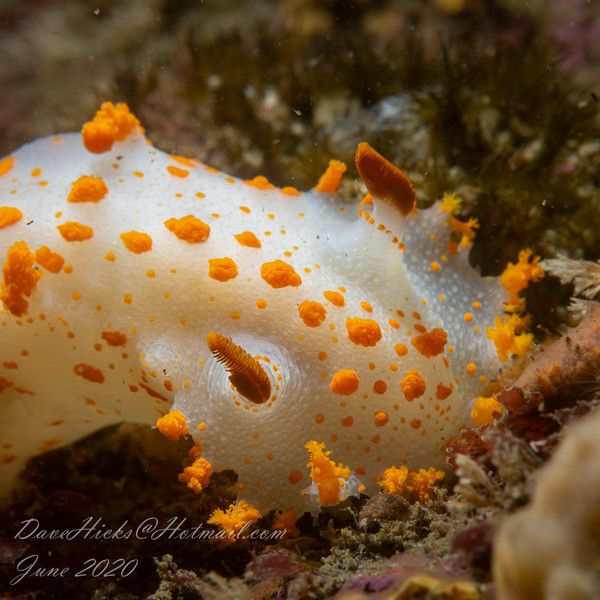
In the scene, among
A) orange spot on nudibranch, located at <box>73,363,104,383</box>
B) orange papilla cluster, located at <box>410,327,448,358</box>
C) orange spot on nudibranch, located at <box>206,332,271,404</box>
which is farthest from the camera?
orange spot on nudibranch, located at <box>73,363,104,383</box>

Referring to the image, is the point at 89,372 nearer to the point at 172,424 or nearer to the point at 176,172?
the point at 172,424

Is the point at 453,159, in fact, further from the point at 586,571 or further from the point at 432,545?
the point at 586,571

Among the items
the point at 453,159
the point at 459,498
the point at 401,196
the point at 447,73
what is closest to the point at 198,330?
the point at 401,196

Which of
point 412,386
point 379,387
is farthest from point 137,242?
point 412,386

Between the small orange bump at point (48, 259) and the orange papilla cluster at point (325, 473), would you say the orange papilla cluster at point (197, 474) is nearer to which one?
the orange papilla cluster at point (325, 473)

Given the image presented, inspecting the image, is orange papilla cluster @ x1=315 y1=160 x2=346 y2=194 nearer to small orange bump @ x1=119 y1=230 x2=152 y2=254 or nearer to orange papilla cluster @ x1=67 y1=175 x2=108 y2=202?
small orange bump @ x1=119 y1=230 x2=152 y2=254

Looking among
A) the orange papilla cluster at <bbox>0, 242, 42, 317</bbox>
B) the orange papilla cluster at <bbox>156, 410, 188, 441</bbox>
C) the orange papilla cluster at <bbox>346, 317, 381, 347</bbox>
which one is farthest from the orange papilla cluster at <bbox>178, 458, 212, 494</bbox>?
the orange papilla cluster at <bbox>0, 242, 42, 317</bbox>

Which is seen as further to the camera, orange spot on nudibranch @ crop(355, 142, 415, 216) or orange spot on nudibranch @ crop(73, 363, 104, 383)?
orange spot on nudibranch @ crop(73, 363, 104, 383)
